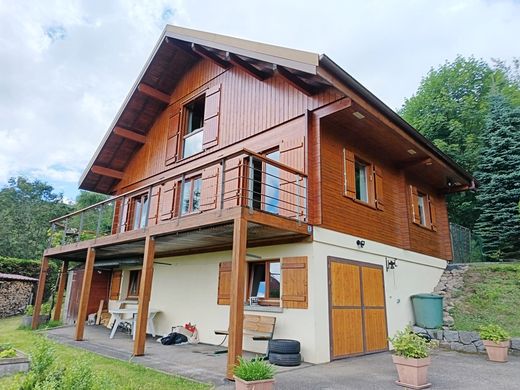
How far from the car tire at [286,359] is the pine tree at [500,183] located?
12.4m

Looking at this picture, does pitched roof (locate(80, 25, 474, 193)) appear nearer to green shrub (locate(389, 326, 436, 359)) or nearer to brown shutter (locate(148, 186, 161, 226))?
brown shutter (locate(148, 186, 161, 226))

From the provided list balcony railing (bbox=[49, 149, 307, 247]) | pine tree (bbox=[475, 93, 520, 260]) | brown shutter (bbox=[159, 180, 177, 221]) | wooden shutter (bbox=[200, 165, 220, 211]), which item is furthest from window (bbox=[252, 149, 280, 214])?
pine tree (bbox=[475, 93, 520, 260])

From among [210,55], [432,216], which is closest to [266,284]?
[210,55]

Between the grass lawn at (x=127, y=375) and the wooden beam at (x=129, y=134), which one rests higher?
the wooden beam at (x=129, y=134)

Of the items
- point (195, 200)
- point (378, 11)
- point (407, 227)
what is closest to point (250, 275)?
point (195, 200)

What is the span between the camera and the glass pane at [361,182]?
29.9 feet

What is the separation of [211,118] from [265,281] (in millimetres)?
5066

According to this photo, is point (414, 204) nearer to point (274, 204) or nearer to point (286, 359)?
point (274, 204)

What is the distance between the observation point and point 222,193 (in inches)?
245

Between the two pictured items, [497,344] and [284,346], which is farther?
[497,344]

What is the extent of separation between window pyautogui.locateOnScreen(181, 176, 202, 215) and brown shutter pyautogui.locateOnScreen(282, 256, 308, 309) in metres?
3.74

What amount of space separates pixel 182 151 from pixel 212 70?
2674 mm

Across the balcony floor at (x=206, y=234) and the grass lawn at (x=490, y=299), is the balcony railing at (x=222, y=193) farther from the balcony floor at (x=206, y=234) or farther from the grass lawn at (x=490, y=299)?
the grass lawn at (x=490, y=299)

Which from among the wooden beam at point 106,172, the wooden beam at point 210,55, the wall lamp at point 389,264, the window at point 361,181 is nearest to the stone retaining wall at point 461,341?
the wall lamp at point 389,264
